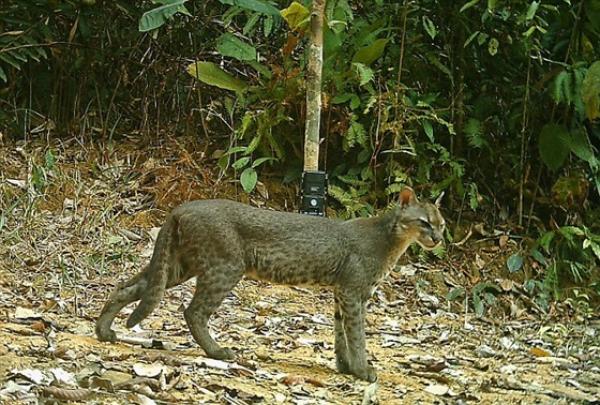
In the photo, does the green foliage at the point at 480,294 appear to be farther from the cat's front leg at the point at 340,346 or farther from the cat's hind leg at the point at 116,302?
the cat's hind leg at the point at 116,302

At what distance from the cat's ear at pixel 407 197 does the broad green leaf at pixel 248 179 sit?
2410mm

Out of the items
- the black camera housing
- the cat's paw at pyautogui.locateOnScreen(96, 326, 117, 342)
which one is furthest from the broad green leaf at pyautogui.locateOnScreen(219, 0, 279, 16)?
the cat's paw at pyautogui.locateOnScreen(96, 326, 117, 342)

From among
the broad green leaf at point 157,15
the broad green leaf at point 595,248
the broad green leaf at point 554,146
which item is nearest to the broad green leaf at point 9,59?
the broad green leaf at point 157,15

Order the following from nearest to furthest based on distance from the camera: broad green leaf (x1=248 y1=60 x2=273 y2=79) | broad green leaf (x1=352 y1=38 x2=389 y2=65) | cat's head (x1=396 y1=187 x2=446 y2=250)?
1. cat's head (x1=396 y1=187 x2=446 y2=250)
2. broad green leaf (x1=352 y1=38 x2=389 y2=65)
3. broad green leaf (x1=248 y1=60 x2=273 y2=79)

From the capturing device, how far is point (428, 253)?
29.8 ft

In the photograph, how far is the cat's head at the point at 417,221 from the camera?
6457 mm

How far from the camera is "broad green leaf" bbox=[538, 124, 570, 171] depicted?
29.3ft

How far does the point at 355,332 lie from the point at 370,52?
330 centimetres

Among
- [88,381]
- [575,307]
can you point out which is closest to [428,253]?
[575,307]

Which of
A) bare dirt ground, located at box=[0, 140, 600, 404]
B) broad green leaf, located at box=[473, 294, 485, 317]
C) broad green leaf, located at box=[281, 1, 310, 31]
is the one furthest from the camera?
broad green leaf, located at box=[473, 294, 485, 317]

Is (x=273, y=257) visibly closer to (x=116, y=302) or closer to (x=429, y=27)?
(x=116, y=302)

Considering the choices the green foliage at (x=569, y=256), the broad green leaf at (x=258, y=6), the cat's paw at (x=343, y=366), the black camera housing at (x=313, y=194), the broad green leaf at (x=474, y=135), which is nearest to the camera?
the cat's paw at (x=343, y=366)

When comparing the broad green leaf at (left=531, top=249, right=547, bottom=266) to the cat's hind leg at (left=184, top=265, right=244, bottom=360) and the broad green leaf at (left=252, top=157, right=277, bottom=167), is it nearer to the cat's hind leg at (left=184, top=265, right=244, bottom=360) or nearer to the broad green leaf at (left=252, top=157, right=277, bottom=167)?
the broad green leaf at (left=252, top=157, right=277, bottom=167)

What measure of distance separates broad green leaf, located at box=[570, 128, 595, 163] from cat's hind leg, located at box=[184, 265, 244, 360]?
13.5 feet
